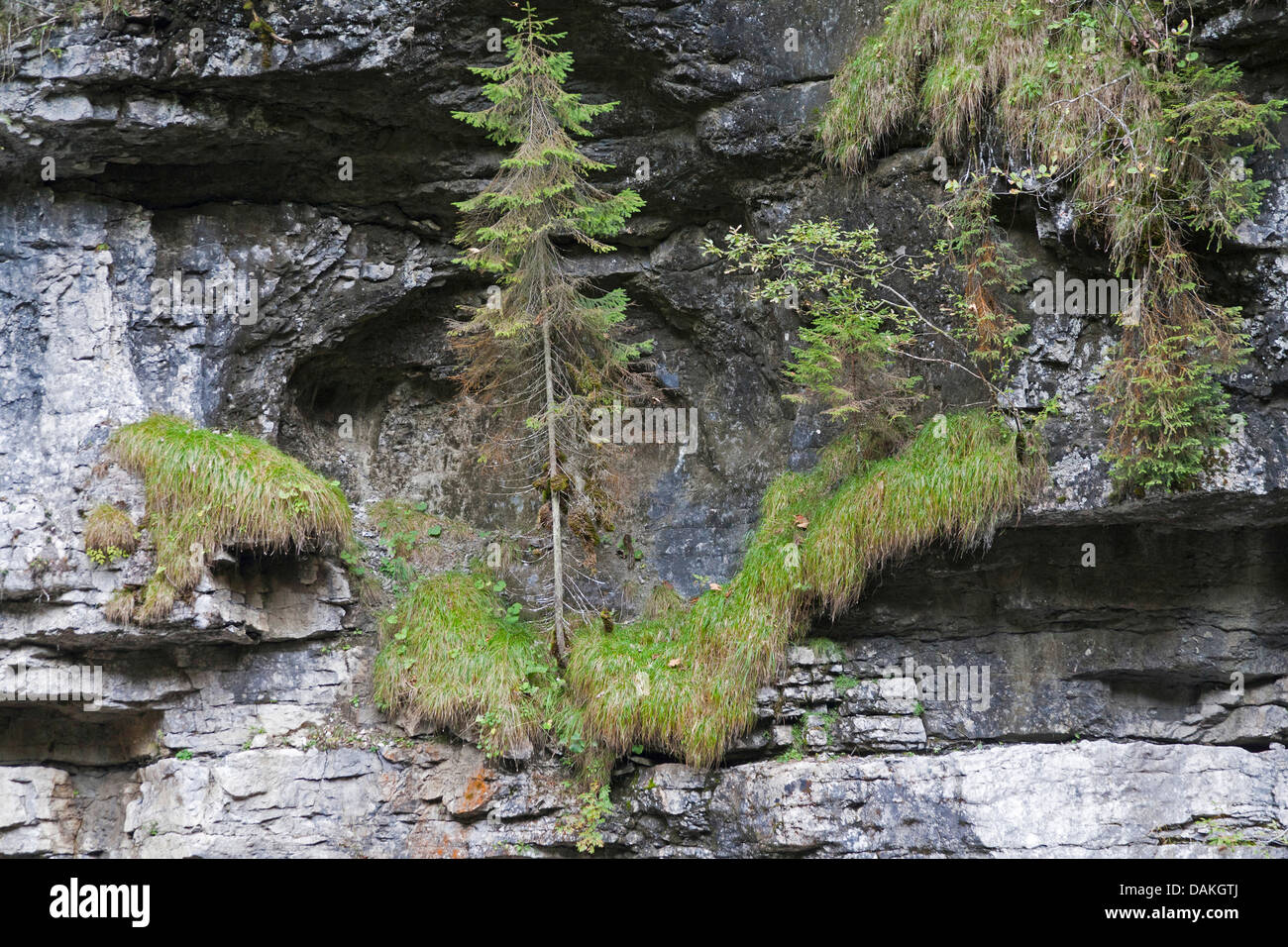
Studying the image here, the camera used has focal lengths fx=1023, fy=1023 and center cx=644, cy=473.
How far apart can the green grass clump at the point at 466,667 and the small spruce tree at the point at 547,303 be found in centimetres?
39

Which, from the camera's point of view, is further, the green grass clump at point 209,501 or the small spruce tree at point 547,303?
the green grass clump at point 209,501

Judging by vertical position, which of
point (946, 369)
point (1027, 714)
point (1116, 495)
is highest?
point (946, 369)

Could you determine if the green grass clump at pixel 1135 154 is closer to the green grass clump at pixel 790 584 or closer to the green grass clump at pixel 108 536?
the green grass clump at pixel 790 584

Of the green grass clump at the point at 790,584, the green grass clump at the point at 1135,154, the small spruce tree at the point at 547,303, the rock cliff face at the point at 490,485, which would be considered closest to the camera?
the green grass clump at the point at 1135,154

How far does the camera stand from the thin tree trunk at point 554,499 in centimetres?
766

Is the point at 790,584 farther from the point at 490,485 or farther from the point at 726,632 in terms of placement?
the point at 490,485

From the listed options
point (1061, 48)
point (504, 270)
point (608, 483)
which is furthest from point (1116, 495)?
point (504, 270)

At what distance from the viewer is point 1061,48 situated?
7.19 metres

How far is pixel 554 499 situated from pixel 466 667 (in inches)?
57.7

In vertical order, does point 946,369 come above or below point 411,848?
above

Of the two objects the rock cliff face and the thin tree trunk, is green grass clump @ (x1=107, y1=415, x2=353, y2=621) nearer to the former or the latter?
the rock cliff face

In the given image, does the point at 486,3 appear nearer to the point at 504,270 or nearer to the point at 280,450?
the point at 504,270

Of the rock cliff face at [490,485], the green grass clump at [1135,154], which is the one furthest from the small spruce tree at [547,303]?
the green grass clump at [1135,154]

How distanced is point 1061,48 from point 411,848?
7.44 m
